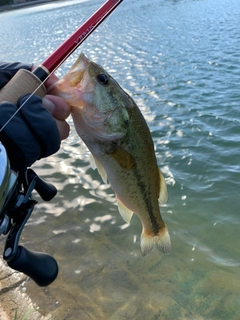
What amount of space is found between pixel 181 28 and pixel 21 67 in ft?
70.3

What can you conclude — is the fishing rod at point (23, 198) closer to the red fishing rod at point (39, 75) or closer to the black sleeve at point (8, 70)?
the red fishing rod at point (39, 75)

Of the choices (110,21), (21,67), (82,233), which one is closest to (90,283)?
(82,233)

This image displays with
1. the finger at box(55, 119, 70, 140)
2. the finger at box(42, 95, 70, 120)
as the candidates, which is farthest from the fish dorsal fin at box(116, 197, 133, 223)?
the finger at box(42, 95, 70, 120)

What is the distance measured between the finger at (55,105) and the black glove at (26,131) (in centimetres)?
11

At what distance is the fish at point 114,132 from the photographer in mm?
2246

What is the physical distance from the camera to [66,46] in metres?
2.34

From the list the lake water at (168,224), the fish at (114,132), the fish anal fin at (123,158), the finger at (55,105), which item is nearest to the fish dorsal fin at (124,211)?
the fish at (114,132)

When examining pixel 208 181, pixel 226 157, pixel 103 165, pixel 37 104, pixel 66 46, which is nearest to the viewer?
pixel 37 104

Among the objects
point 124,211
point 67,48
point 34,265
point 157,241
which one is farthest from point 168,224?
point 67,48

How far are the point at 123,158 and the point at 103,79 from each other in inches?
22.9

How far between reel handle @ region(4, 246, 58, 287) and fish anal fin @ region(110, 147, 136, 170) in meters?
0.84

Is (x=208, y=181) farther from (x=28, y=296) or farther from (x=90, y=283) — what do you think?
(x=28, y=296)

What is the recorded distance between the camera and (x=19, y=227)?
7.27 ft

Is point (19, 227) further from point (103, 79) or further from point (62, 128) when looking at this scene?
point (103, 79)
